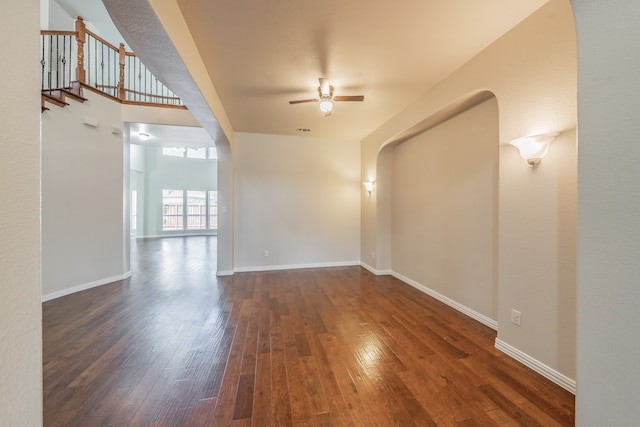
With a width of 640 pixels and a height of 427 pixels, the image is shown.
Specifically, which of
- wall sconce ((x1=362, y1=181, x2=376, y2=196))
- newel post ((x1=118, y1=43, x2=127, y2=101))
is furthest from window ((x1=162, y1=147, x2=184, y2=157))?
wall sconce ((x1=362, y1=181, x2=376, y2=196))

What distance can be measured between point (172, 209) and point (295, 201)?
7.71 meters

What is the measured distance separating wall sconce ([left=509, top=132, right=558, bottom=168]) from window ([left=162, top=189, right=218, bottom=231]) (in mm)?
11074

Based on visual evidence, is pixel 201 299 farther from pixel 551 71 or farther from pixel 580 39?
pixel 551 71

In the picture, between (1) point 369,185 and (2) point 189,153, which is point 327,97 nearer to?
(1) point 369,185

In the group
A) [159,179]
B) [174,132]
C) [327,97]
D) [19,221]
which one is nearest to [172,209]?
[159,179]

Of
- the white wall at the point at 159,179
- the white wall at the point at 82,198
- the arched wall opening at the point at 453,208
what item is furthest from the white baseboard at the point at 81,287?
the white wall at the point at 159,179

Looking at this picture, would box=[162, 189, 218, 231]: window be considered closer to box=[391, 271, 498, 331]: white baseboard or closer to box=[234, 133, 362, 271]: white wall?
box=[234, 133, 362, 271]: white wall

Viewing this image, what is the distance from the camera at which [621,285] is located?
30.6 inches

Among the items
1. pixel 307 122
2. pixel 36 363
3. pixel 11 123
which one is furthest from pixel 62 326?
pixel 307 122

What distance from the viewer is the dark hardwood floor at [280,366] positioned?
1.50m

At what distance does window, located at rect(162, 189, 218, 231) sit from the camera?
10062 millimetres

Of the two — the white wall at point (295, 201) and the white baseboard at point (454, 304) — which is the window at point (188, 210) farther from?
the white baseboard at point (454, 304)

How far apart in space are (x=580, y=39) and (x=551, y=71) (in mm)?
1224

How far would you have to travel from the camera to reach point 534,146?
181cm
